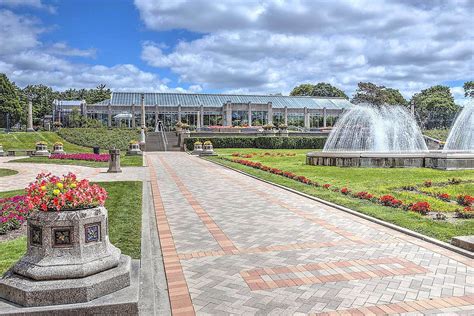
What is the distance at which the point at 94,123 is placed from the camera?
63312 mm

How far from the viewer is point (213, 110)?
75.1 meters

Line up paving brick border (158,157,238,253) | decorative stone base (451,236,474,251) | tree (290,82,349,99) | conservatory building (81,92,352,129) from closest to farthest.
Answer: decorative stone base (451,236,474,251) → paving brick border (158,157,238,253) → conservatory building (81,92,352,129) → tree (290,82,349,99)

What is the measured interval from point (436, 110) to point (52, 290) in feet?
346

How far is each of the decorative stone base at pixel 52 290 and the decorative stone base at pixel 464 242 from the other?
227 inches

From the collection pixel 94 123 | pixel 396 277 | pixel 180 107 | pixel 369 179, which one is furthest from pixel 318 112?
pixel 396 277

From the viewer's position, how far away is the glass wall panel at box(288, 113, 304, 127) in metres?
79.1

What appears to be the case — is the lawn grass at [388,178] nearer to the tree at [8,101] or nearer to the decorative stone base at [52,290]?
the decorative stone base at [52,290]

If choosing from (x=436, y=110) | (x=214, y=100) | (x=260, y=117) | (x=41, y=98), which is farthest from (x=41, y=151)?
(x=436, y=110)

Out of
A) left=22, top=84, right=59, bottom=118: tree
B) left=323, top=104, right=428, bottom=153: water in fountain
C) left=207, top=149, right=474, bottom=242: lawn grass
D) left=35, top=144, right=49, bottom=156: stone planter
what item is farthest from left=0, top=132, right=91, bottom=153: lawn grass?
left=22, top=84, right=59, bottom=118: tree

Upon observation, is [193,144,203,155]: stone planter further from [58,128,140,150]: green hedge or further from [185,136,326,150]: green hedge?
[58,128,140,150]: green hedge

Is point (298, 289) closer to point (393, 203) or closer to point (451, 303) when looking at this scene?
point (451, 303)

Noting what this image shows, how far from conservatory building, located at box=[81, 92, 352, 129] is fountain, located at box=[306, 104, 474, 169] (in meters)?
34.4

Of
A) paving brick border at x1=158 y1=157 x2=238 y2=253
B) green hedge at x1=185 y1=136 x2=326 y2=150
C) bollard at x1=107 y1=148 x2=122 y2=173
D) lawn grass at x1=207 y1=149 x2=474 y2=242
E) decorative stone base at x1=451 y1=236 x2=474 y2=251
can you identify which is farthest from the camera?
green hedge at x1=185 y1=136 x2=326 y2=150

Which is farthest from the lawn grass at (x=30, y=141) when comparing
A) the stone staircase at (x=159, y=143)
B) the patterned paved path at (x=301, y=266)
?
the patterned paved path at (x=301, y=266)
